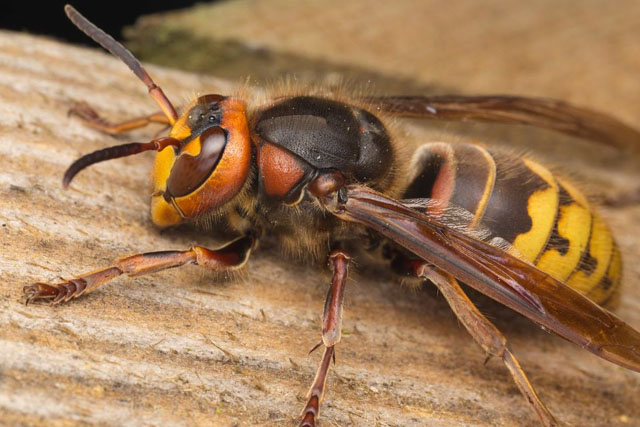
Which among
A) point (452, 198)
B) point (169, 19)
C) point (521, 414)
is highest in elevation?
point (169, 19)

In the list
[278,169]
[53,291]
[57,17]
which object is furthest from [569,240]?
[57,17]

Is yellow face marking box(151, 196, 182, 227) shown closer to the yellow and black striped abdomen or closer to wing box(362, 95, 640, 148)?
the yellow and black striped abdomen

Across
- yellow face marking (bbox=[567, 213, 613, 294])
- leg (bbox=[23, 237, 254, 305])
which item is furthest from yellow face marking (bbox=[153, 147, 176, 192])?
yellow face marking (bbox=[567, 213, 613, 294])

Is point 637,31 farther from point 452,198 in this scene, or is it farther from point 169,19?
point 169,19

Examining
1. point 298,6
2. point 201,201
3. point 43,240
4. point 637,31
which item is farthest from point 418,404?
point 637,31

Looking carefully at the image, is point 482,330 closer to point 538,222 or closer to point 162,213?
point 538,222

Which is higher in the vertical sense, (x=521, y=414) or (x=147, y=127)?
(x=147, y=127)

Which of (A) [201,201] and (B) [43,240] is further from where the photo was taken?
(A) [201,201]
